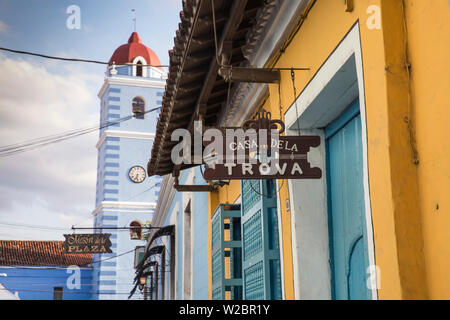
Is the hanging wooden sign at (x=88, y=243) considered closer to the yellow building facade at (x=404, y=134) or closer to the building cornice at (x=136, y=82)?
the building cornice at (x=136, y=82)

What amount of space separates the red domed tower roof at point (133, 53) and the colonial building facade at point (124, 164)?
67 cm

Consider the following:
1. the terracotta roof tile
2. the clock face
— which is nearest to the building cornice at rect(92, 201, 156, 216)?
the clock face

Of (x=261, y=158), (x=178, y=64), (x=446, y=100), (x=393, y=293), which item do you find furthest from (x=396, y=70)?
(x=178, y=64)

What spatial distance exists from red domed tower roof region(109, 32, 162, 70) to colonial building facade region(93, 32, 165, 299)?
67 cm

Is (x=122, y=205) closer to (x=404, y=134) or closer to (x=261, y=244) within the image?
(x=261, y=244)

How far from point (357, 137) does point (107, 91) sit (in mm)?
31669

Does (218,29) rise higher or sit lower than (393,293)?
Result: higher

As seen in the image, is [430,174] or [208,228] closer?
[430,174]

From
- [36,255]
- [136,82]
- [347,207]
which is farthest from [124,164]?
[347,207]

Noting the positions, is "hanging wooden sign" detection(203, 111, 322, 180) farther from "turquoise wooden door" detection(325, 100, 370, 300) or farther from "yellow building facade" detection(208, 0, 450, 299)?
"yellow building facade" detection(208, 0, 450, 299)

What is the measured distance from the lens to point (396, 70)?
9.12 feet

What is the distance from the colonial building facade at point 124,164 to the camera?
32.6 metres

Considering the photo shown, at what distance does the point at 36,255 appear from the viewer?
1332 inches
